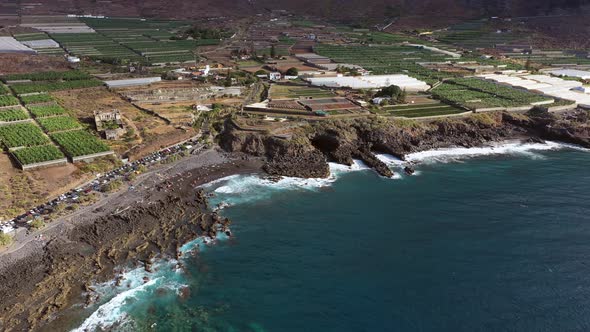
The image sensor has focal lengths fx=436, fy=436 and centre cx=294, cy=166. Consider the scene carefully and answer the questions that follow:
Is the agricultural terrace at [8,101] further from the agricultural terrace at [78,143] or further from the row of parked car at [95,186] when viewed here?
the row of parked car at [95,186]

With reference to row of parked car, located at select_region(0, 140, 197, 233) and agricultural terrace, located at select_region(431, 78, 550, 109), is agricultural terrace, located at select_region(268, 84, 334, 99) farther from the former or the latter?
row of parked car, located at select_region(0, 140, 197, 233)

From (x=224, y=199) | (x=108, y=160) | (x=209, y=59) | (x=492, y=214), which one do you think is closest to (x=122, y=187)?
(x=108, y=160)

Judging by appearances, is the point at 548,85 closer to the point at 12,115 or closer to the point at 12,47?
the point at 12,115

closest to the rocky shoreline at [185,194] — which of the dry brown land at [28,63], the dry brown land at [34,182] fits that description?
the dry brown land at [34,182]

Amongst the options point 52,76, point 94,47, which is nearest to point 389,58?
point 52,76

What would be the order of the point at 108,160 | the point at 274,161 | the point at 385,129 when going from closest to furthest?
the point at 108,160, the point at 274,161, the point at 385,129

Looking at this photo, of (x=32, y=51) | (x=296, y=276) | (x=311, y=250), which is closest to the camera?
(x=296, y=276)

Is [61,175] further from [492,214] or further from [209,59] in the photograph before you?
[209,59]
